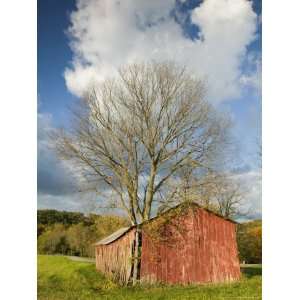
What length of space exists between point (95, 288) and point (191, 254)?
6.74 feet

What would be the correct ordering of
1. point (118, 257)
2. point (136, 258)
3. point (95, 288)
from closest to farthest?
point (95, 288)
point (136, 258)
point (118, 257)

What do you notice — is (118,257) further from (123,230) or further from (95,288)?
(95,288)

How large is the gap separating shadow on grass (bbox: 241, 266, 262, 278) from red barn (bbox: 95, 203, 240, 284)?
388 millimetres

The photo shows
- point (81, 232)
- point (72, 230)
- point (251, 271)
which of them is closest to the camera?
point (72, 230)

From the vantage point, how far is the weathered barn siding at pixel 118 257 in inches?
324

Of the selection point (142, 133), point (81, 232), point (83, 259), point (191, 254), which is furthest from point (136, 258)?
point (142, 133)

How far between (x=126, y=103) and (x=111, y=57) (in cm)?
96

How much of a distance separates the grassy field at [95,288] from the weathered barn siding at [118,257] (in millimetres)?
247

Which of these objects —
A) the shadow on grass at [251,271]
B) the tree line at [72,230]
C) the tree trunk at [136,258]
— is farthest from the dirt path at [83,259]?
the shadow on grass at [251,271]

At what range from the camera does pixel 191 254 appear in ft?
27.9

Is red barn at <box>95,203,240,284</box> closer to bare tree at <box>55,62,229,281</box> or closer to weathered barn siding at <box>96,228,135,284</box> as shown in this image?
weathered barn siding at <box>96,228,135,284</box>
